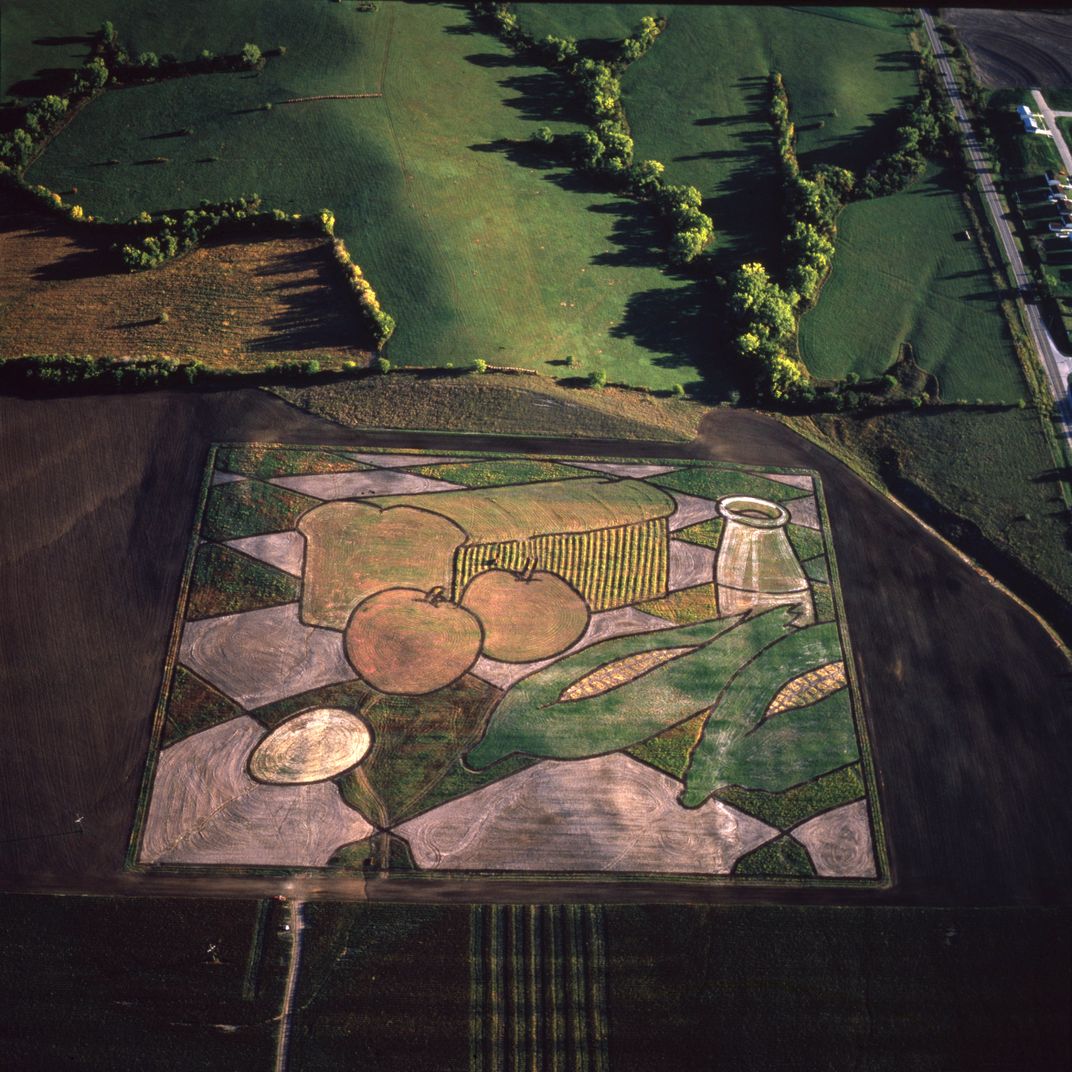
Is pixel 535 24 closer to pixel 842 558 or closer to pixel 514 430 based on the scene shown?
pixel 514 430

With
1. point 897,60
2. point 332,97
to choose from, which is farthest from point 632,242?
point 897,60

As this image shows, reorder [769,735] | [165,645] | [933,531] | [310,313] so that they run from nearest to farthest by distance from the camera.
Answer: [769,735], [165,645], [933,531], [310,313]

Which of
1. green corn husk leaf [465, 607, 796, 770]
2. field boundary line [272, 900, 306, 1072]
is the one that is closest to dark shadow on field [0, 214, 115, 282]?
green corn husk leaf [465, 607, 796, 770]

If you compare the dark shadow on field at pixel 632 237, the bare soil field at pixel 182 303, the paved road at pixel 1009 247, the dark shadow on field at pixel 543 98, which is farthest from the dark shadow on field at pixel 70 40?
the paved road at pixel 1009 247

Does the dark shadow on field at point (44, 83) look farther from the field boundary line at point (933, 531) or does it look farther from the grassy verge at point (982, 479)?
the grassy verge at point (982, 479)

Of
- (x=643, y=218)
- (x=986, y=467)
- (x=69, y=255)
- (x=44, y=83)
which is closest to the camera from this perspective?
(x=986, y=467)

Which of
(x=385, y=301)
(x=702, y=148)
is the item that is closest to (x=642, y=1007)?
(x=385, y=301)

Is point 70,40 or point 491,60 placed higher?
point 491,60

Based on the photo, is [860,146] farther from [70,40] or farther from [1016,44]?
[70,40]
